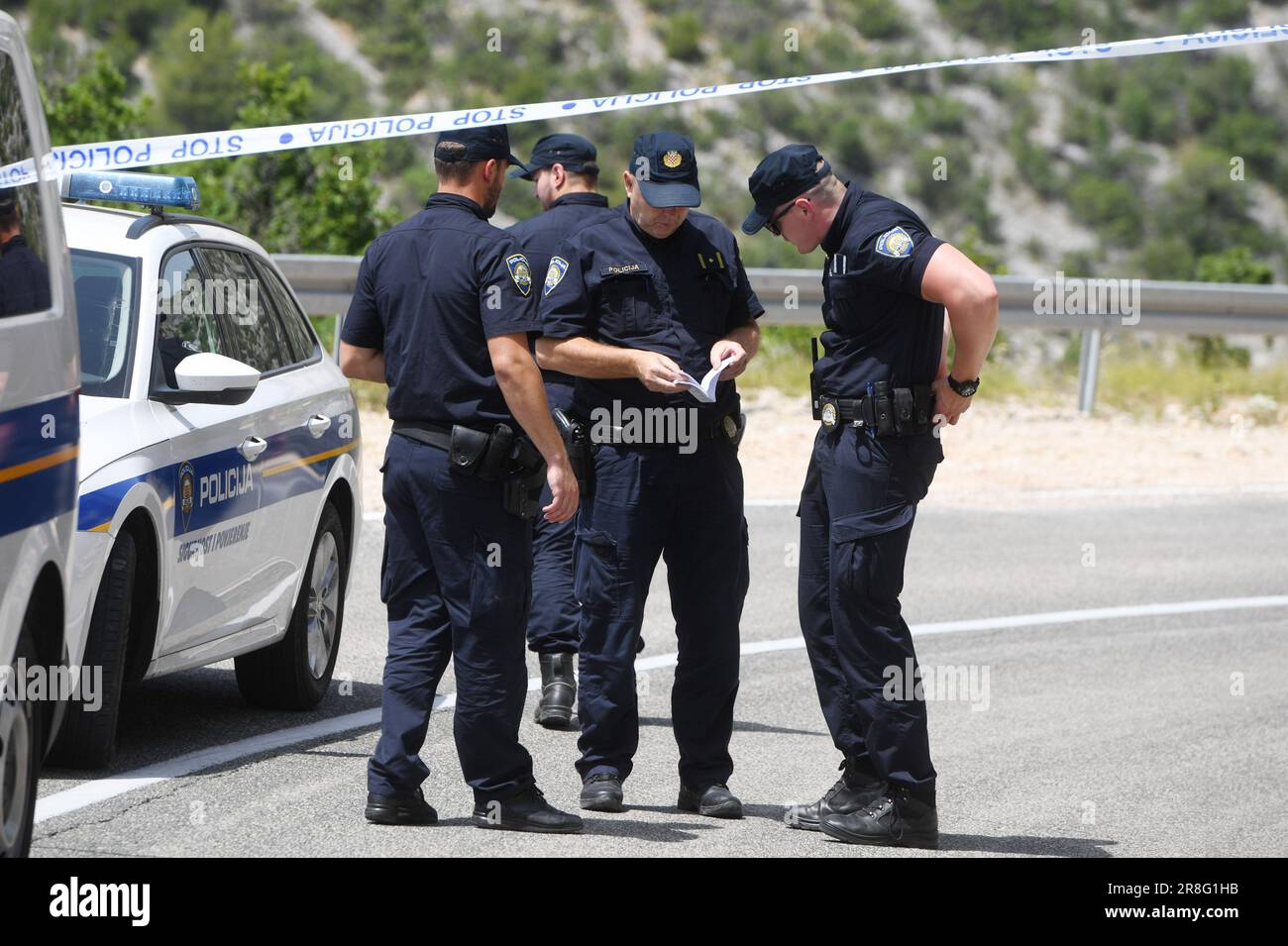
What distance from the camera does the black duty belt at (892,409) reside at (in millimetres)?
5711

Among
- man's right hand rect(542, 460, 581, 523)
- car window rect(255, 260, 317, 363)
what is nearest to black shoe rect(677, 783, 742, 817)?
man's right hand rect(542, 460, 581, 523)

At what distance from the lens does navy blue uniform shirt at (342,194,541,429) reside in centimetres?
557

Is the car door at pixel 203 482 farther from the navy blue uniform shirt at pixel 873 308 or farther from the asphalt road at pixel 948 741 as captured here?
the navy blue uniform shirt at pixel 873 308

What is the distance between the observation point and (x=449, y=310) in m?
5.64

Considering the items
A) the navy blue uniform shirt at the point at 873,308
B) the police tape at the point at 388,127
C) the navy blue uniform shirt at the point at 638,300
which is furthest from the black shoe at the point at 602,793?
the police tape at the point at 388,127

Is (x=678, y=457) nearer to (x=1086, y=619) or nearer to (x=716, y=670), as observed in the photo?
(x=716, y=670)

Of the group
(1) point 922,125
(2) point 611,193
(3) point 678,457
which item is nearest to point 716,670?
(3) point 678,457

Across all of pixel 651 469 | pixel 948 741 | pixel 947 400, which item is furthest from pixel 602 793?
pixel 948 741

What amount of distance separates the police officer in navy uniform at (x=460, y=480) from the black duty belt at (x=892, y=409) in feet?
2.78

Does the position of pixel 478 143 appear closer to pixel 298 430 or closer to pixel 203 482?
pixel 203 482

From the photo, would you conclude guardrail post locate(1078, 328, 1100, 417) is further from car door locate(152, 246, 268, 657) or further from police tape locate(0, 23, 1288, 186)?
car door locate(152, 246, 268, 657)

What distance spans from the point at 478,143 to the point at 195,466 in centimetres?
145

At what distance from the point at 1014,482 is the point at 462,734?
8685 mm

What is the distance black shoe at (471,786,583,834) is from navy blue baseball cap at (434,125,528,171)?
185cm
